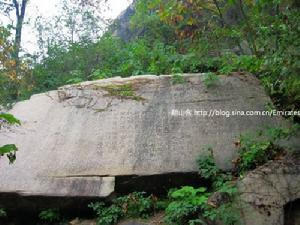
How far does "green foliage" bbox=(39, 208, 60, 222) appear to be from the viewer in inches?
216

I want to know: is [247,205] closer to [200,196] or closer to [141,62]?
[200,196]

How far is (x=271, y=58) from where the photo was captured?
452 cm

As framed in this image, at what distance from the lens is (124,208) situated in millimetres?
5289

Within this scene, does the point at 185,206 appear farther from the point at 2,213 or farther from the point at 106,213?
the point at 2,213

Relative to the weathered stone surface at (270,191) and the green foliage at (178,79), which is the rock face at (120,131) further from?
the weathered stone surface at (270,191)

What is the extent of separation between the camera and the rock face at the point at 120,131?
222 inches

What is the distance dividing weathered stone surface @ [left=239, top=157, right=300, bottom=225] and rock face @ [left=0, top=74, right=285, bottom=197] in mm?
801

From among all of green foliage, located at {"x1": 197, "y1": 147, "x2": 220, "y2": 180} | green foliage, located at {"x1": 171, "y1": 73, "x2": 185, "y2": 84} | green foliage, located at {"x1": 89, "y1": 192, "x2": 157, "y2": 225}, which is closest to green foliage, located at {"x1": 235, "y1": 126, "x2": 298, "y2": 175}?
green foliage, located at {"x1": 197, "y1": 147, "x2": 220, "y2": 180}

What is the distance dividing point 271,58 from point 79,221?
131 inches

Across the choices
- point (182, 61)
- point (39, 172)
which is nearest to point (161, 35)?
point (182, 61)

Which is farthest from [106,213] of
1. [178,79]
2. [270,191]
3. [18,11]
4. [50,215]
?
[18,11]

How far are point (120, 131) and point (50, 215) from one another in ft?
5.54

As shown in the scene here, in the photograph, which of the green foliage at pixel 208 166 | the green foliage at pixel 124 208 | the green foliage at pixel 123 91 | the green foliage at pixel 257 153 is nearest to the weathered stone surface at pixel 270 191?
the green foliage at pixel 257 153

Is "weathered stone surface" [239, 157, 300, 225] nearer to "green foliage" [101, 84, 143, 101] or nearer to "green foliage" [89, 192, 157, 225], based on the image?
"green foliage" [89, 192, 157, 225]
